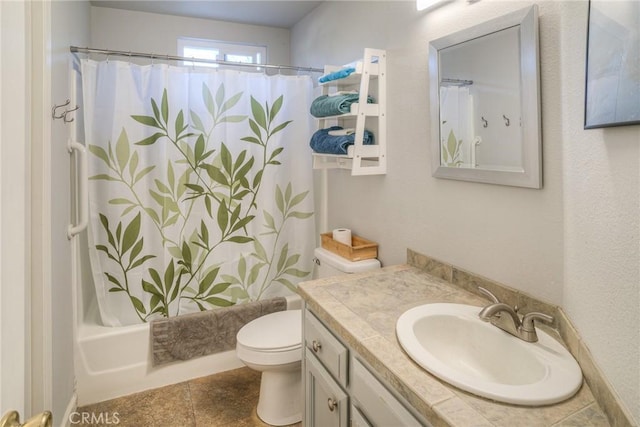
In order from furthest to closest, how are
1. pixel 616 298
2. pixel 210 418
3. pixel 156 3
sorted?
pixel 156 3, pixel 210 418, pixel 616 298

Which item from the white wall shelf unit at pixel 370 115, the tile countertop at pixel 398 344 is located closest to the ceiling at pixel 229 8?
the white wall shelf unit at pixel 370 115

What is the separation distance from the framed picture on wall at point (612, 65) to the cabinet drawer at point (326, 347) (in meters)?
0.93

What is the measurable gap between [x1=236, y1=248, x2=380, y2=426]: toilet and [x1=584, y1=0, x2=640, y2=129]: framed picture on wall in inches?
53.6

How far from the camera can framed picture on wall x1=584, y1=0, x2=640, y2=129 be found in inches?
25.5

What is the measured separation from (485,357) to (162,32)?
10.2ft

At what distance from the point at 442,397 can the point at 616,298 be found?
0.41 metres

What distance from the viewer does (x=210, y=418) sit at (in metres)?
1.98

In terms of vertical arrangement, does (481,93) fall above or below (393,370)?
above

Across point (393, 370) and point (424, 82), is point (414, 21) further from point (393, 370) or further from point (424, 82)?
point (393, 370)

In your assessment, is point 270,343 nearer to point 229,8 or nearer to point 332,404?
point 332,404

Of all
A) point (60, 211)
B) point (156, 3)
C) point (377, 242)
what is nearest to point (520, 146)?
point (377, 242)

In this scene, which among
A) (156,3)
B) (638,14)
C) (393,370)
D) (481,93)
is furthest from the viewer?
(156,3)

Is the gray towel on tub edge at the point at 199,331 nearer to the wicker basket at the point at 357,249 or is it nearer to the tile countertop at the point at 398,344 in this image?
the wicker basket at the point at 357,249

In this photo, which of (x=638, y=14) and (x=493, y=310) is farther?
(x=493, y=310)
